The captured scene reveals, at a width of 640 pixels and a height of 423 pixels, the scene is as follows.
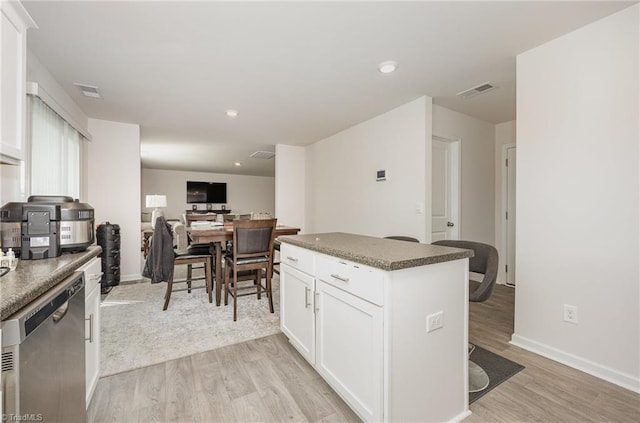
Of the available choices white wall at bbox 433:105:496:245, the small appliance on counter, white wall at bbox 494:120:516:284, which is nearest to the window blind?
the small appliance on counter

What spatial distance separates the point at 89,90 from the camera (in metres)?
2.98

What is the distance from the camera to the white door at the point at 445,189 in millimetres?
3631

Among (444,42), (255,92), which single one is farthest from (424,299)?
(255,92)

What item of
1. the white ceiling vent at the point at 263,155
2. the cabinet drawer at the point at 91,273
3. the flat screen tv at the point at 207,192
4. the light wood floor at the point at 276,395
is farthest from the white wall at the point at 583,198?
the flat screen tv at the point at 207,192

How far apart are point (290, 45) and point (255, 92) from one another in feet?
3.31

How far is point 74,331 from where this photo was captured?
47.2 inches

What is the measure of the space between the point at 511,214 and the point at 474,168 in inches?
34.2

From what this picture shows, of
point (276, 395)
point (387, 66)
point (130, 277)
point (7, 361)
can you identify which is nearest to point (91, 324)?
point (7, 361)

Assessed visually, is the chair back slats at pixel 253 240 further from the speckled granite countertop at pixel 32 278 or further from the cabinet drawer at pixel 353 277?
the speckled granite countertop at pixel 32 278

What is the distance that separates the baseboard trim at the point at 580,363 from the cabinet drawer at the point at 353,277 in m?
1.79

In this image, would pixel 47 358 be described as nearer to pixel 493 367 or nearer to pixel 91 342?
pixel 91 342

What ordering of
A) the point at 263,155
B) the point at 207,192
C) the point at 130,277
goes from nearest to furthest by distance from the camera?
1. the point at 130,277
2. the point at 263,155
3. the point at 207,192

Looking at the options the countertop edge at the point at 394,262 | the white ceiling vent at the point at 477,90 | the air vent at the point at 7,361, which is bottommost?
the air vent at the point at 7,361

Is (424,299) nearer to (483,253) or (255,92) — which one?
(483,253)
